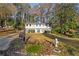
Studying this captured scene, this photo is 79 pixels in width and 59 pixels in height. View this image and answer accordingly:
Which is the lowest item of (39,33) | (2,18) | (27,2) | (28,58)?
(28,58)

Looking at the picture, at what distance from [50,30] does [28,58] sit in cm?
35

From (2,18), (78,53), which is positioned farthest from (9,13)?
Result: (78,53)

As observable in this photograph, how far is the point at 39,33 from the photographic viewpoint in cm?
224

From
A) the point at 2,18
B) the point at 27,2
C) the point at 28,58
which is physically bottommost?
the point at 28,58

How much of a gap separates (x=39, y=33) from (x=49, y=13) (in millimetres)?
221

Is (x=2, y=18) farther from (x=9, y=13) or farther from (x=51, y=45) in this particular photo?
(x=51, y=45)

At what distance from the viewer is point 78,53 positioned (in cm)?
221

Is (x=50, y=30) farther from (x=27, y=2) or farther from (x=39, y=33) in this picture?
(x=27, y=2)

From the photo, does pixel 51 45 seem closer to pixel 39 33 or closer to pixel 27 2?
pixel 39 33

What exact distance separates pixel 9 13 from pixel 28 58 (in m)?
0.48

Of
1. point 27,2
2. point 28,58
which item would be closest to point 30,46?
point 28,58

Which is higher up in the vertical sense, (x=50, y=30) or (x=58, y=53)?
(x=50, y=30)

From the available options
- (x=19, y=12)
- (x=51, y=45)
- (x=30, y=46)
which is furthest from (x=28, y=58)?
(x=19, y=12)

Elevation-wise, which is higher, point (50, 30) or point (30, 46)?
point (50, 30)
